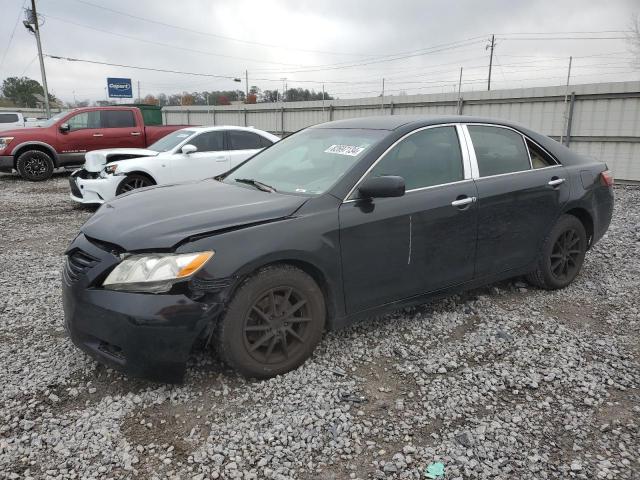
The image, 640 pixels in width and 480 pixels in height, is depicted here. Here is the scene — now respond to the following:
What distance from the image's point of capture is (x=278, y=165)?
389 centimetres

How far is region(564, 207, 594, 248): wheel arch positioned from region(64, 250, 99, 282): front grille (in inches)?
155

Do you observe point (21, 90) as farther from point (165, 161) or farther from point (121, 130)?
point (165, 161)

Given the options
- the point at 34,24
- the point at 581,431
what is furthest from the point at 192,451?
the point at 34,24

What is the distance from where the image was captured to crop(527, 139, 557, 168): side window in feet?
14.1

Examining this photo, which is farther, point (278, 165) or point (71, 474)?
point (278, 165)

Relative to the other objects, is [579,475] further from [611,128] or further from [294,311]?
[611,128]

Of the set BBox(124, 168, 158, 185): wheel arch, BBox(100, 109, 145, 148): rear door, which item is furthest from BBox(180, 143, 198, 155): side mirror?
BBox(100, 109, 145, 148): rear door

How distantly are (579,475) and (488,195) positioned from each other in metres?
2.11

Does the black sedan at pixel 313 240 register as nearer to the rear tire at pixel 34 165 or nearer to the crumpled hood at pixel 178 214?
the crumpled hood at pixel 178 214

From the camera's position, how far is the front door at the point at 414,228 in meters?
3.18

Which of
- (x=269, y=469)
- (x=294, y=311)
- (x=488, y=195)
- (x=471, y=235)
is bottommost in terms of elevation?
(x=269, y=469)

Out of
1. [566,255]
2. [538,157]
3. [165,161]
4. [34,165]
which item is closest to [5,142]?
[34,165]

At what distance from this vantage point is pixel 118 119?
1302cm

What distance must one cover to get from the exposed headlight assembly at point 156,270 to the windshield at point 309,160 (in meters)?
0.96
